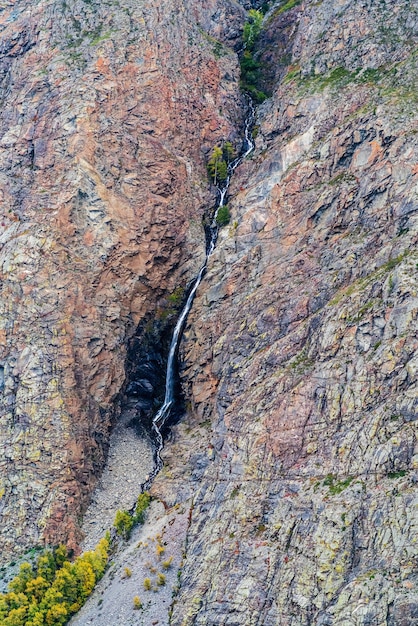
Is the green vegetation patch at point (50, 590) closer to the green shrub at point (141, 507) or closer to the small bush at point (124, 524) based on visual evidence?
the small bush at point (124, 524)

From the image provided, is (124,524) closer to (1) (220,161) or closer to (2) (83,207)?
(2) (83,207)

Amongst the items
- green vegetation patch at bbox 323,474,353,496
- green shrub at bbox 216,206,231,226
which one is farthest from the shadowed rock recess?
green shrub at bbox 216,206,231,226

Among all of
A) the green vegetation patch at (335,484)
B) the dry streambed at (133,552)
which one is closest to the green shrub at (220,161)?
the dry streambed at (133,552)

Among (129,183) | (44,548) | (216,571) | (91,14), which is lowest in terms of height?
(216,571)

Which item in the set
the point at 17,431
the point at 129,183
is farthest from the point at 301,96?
the point at 17,431

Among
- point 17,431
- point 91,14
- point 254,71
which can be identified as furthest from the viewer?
point 254,71

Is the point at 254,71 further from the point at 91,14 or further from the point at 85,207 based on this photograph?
the point at 85,207

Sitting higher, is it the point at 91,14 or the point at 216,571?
the point at 91,14
